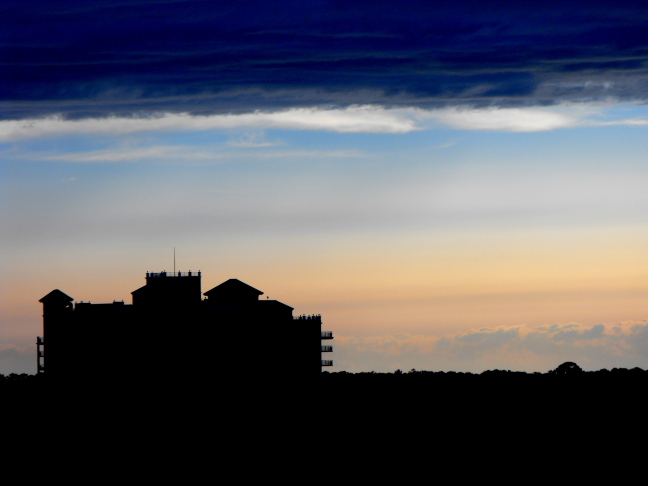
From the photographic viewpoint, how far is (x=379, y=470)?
5303cm

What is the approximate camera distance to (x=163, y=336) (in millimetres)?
89000

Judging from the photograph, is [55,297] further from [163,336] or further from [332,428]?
[332,428]

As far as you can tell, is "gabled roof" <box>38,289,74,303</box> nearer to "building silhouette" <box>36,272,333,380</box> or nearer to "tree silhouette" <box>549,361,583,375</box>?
"building silhouette" <box>36,272,333,380</box>

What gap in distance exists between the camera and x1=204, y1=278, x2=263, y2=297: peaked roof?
316 ft

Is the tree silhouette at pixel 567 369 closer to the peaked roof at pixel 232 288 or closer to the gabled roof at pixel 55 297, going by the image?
the peaked roof at pixel 232 288

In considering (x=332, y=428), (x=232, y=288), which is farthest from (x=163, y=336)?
(x=332, y=428)

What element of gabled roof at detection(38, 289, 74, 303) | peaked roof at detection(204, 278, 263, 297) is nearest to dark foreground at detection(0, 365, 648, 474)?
gabled roof at detection(38, 289, 74, 303)

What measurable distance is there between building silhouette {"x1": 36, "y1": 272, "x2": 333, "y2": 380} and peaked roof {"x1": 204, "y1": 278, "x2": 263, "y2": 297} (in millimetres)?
1831

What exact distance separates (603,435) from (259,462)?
25.2m

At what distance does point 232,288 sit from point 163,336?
1056 centimetres

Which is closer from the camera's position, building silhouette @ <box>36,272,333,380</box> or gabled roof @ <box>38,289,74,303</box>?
building silhouette @ <box>36,272,333,380</box>

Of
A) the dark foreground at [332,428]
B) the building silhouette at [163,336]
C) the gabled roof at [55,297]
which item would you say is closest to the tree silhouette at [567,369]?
the dark foreground at [332,428]

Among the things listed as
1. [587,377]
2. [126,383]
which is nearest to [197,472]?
[126,383]

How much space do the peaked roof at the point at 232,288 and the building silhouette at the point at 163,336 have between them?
1.83 meters
